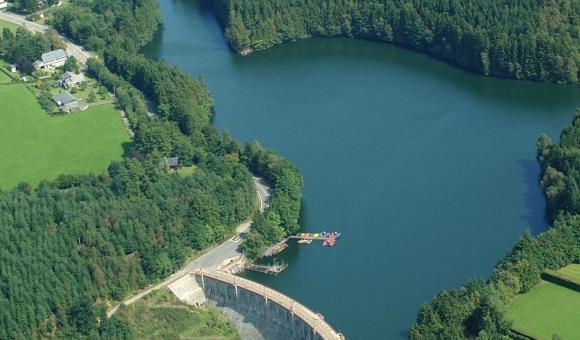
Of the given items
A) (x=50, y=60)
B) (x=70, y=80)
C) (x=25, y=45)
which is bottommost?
(x=50, y=60)

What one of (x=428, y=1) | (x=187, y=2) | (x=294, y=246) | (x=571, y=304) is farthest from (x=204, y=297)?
(x=187, y=2)

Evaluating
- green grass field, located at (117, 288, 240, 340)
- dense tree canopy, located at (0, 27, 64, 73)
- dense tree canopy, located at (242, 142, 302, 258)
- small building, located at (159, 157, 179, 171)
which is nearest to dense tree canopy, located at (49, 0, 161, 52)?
dense tree canopy, located at (0, 27, 64, 73)

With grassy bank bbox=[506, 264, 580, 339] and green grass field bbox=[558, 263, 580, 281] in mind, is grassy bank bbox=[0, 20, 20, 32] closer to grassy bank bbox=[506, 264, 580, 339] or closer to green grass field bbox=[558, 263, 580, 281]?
green grass field bbox=[558, 263, 580, 281]

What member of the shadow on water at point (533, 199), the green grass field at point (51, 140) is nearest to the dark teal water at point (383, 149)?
the shadow on water at point (533, 199)

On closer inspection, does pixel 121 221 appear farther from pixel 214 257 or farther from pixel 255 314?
pixel 255 314

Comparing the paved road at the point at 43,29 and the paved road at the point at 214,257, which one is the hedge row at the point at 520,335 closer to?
the paved road at the point at 214,257

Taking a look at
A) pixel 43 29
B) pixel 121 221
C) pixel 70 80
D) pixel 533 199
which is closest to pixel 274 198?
pixel 121 221
